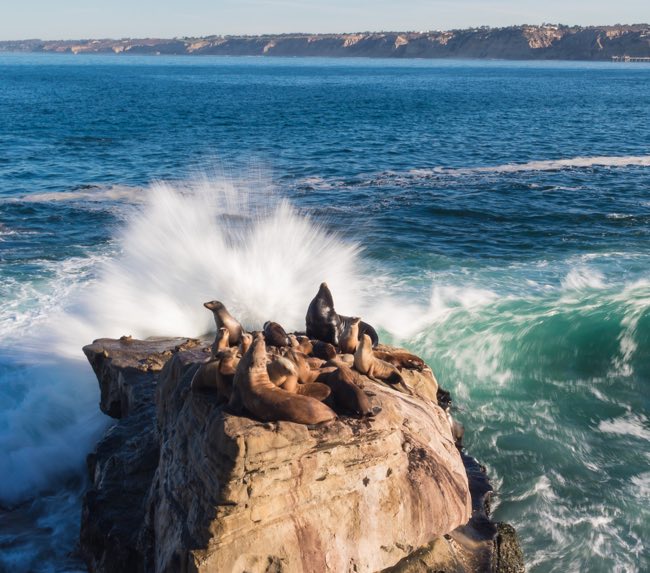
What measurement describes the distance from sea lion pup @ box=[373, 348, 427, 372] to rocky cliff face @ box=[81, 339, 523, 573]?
983 millimetres

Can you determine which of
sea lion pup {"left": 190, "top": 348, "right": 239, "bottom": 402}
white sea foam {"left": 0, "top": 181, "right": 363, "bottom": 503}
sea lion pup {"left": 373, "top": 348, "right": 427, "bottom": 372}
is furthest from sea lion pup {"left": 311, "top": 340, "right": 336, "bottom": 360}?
white sea foam {"left": 0, "top": 181, "right": 363, "bottom": 503}

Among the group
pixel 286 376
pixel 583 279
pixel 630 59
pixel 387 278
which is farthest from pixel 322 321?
pixel 630 59

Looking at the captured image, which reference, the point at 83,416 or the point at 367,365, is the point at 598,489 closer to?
the point at 367,365

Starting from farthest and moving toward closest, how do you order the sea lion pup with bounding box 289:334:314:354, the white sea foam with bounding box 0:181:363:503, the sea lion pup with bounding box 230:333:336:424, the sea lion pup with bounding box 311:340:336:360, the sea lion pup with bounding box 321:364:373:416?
the white sea foam with bounding box 0:181:363:503 → the sea lion pup with bounding box 311:340:336:360 → the sea lion pup with bounding box 289:334:314:354 → the sea lion pup with bounding box 321:364:373:416 → the sea lion pup with bounding box 230:333:336:424

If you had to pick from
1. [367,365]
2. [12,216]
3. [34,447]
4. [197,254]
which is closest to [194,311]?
[197,254]

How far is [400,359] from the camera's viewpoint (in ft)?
36.6

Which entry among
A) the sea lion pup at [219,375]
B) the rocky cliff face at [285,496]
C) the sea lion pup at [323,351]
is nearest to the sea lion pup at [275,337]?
the sea lion pup at [323,351]

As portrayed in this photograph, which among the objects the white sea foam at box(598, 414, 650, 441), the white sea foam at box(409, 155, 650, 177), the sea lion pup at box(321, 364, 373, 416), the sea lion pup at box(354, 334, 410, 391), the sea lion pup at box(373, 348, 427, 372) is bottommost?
the white sea foam at box(409, 155, 650, 177)

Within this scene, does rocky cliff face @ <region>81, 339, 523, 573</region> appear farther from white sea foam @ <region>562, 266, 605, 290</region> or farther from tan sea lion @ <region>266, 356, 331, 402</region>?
white sea foam @ <region>562, 266, 605, 290</region>

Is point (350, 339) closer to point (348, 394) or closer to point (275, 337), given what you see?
point (275, 337)

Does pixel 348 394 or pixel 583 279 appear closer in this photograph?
pixel 348 394

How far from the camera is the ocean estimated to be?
11016 mm

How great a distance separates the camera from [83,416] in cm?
1263

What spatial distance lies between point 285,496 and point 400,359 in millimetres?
4327
